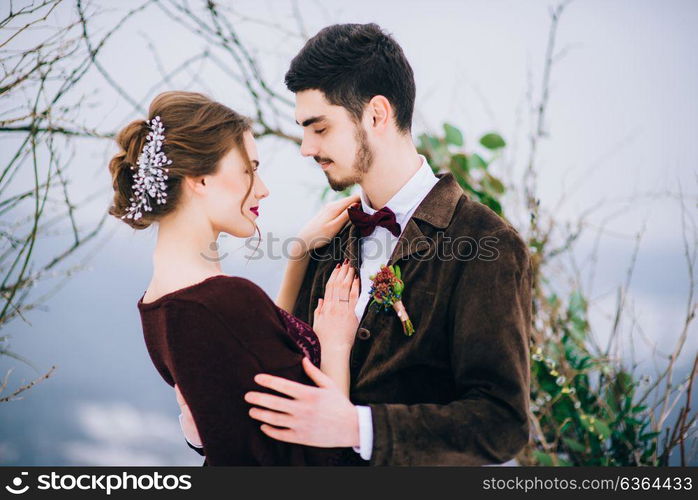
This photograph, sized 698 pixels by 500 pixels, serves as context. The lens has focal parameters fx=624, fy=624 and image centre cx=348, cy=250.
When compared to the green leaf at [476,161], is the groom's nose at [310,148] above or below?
below

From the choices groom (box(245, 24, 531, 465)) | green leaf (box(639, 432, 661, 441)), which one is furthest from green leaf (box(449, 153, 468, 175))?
green leaf (box(639, 432, 661, 441))

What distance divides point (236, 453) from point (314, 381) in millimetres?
258

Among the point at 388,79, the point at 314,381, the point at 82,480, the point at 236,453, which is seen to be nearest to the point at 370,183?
the point at 388,79

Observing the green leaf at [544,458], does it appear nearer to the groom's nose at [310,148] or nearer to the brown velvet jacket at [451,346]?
the brown velvet jacket at [451,346]

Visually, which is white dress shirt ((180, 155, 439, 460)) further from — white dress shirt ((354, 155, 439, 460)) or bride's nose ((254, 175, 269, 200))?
bride's nose ((254, 175, 269, 200))

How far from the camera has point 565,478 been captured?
1.99 metres

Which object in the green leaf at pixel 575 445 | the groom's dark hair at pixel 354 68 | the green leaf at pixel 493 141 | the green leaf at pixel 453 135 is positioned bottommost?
the green leaf at pixel 575 445

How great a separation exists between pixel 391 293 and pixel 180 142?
27.4 inches

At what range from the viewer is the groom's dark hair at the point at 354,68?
1.82 metres

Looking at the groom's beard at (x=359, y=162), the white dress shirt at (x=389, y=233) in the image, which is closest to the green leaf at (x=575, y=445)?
the white dress shirt at (x=389, y=233)

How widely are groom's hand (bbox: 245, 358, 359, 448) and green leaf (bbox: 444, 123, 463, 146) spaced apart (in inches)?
60.1

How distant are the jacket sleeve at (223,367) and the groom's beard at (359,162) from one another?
0.51m

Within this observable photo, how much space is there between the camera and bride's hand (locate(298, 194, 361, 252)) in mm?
2045

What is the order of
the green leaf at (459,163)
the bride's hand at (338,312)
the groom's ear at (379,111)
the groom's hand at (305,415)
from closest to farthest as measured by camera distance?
the groom's hand at (305,415)
the bride's hand at (338,312)
the groom's ear at (379,111)
the green leaf at (459,163)
